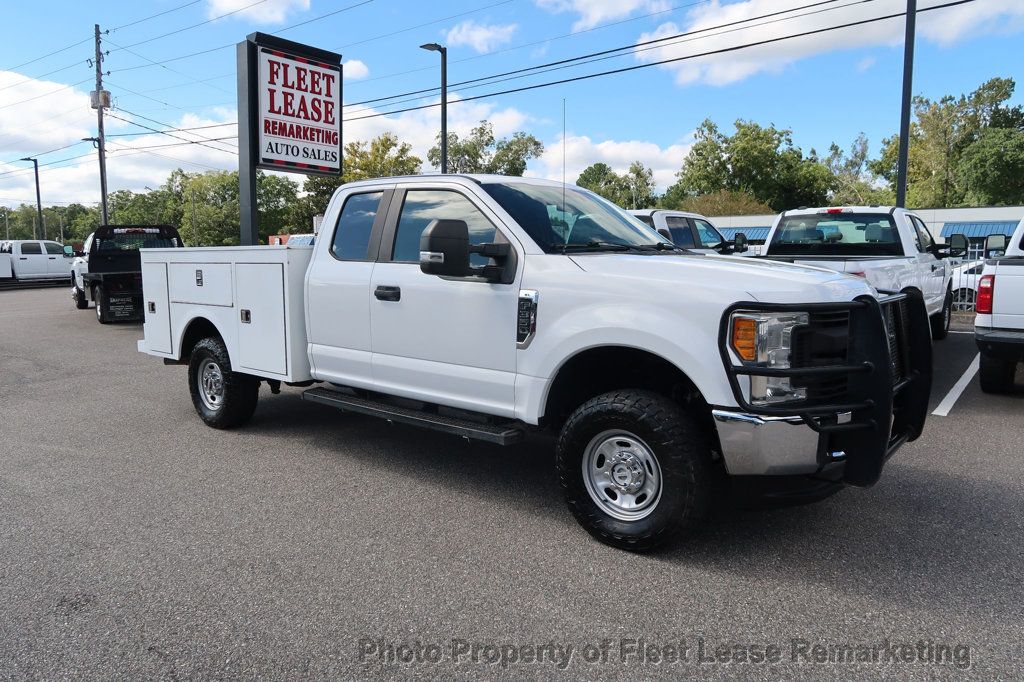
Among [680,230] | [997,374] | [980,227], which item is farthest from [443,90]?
[980,227]

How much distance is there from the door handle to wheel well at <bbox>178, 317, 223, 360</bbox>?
8.00ft

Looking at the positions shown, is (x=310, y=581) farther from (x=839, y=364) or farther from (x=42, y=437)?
(x=42, y=437)

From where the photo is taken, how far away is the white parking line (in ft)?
23.7

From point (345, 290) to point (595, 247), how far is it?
73.0 inches

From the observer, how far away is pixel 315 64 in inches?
428

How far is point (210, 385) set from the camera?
6.75 metres

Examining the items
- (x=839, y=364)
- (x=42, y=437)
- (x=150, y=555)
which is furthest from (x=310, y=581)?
(x=42, y=437)

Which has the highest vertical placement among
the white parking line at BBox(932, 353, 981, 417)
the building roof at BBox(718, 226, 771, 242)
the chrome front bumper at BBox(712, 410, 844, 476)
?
the building roof at BBox(718, 226, 771, 242)

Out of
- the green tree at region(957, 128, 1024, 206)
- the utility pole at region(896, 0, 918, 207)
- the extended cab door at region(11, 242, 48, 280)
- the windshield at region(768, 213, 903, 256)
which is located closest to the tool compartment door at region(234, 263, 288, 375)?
the windshield at region(768, 213, 903, 256)

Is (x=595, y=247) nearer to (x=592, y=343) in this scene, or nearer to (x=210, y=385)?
(x=592, y=343)

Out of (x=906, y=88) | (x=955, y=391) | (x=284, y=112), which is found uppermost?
(x=906, y=88)

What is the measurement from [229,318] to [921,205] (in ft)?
235

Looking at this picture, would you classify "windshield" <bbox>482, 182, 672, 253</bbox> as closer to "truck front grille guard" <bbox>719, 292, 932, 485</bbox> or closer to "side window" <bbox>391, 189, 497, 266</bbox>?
"side window" <bbox>391, 189, 497, 266</bbox>

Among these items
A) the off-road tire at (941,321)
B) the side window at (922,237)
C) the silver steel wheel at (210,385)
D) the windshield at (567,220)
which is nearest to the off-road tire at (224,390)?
the silver steel wheel at (210,385)
